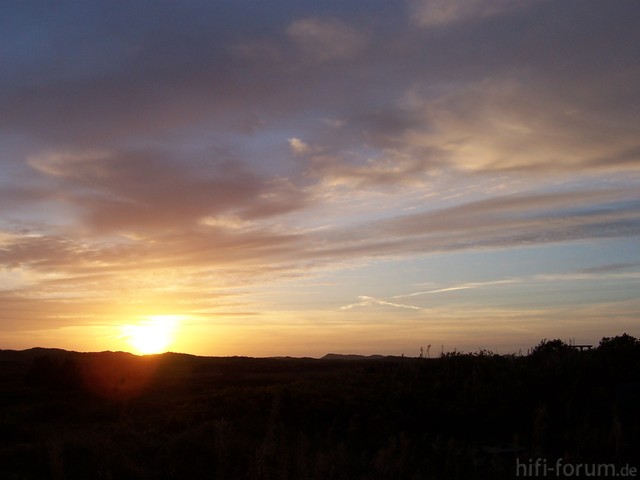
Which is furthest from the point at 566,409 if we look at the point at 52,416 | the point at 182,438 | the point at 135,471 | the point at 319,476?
the point at 52,416

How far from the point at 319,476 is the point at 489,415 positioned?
25.4ft

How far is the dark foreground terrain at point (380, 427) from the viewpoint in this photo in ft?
31.7

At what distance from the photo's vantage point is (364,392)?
18.0m

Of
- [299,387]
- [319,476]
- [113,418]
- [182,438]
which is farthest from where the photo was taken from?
[113,418]

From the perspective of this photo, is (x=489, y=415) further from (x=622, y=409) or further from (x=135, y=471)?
(x=135, y=471)

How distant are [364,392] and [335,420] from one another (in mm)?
3670

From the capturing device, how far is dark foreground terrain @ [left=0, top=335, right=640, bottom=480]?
380 inches

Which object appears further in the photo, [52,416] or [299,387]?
[52,416]

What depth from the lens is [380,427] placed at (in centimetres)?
1399

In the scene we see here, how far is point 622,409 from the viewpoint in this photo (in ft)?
44.3

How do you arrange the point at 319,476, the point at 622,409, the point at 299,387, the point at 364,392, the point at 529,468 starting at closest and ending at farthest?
the point at 319,476, the point at 529,468, the point at 622,409, the point at 364,392, the point at 299,387

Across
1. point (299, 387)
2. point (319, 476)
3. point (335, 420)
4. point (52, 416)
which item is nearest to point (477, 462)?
point (319, 476)

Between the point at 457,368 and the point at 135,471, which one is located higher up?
the point at 457,368

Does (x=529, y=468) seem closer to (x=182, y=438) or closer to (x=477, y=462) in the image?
(x=477, y=462)
